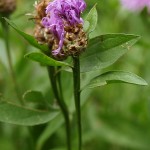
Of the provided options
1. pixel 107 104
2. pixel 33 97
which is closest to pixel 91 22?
pixel 33 97

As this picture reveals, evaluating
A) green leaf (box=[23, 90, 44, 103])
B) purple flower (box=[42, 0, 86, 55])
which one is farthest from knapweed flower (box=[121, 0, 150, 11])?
purple flower (box=[42, 0, 86, 55])

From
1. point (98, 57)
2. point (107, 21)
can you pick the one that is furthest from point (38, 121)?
point (107, 21)

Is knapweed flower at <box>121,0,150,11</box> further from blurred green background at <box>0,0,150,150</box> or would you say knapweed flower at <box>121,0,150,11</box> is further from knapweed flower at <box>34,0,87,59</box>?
knapweed flower at <box>34,0,87,59</box>

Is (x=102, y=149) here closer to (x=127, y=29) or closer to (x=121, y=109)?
(x=121, y=109)

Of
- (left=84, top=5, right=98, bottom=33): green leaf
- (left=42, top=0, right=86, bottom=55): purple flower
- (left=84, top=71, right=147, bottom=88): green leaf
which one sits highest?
(left=42, top=0, right=86, bottom=55): purple flower

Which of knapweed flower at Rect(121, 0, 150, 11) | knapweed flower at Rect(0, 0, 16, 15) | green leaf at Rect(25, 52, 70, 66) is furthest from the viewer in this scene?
knapweed flower at Rect(121, 0, 150, 11)

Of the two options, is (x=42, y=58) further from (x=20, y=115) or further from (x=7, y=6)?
(x=7, y=6)

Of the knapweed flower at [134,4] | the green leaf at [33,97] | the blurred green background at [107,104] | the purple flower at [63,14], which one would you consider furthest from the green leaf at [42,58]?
the knapweed flower at [134,4]
